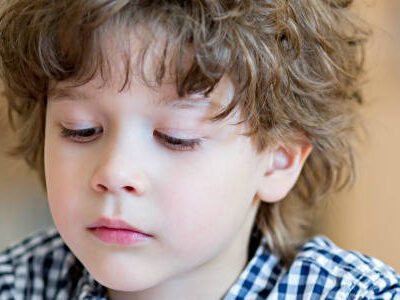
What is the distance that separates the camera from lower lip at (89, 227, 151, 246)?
2.90 ft

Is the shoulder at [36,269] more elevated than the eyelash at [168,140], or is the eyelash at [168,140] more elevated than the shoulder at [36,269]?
the eyelash at [168,140]

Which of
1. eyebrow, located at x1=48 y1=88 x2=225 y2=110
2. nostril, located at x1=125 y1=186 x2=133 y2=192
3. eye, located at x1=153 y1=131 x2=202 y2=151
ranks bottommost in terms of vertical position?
nostril, located at x1=125 y1=186 x2=133 y2=192

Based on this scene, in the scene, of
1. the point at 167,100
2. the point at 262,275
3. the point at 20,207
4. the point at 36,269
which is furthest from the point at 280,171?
the point at 20,207

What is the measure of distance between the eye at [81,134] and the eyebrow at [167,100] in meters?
0.04

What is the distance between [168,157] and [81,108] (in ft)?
0.39

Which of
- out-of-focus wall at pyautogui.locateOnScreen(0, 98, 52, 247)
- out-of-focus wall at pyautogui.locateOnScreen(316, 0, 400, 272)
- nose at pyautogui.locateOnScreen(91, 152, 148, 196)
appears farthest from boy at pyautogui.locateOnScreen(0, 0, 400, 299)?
out-of-focus wall at pyautogui.locateOnScreen(0, 98, 52, 247)

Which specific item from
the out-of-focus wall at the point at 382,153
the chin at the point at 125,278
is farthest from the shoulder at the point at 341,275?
the out-of-focus wall at the point at 382,153

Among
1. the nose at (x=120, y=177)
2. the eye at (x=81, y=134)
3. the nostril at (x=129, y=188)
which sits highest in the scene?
the eye at (x=81, y=134)

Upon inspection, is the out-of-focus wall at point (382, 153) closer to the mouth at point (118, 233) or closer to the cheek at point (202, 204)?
the cheek at point (202, 204)

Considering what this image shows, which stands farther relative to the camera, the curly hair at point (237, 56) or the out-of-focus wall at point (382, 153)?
the out-of-focus wall at point (382, 153)

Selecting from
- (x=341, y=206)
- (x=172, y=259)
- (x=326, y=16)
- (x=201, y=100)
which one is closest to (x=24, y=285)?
(x=172, y=259)

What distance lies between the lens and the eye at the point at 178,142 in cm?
87

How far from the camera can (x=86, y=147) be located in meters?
0.90

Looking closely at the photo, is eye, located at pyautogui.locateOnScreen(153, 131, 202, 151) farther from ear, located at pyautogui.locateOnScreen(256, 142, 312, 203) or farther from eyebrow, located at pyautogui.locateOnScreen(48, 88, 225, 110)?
ear, located at pyautogui.locateOnScreen(256, 142, 312, 203)
